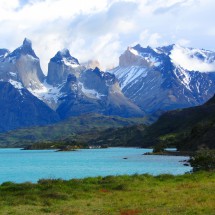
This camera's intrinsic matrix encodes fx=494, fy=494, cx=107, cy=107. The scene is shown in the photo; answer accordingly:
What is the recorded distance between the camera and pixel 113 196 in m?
49.9

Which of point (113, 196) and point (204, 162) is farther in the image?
point (204, 162)

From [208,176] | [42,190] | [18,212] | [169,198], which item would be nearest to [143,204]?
[169,198]

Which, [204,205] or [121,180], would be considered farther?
[121,180]

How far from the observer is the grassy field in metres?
40.5

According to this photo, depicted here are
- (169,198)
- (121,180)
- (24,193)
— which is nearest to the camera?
(169,198)

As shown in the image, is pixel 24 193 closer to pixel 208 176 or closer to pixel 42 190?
pixel 42 190

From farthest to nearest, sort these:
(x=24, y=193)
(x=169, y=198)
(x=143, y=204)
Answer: (x=24, y=193), (x=169, y=198), (x=143, y=204)

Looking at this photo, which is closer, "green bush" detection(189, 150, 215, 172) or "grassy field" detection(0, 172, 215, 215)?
"grassy field" detection(0, 172, 215, 215)

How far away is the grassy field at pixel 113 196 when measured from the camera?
40.5 meters

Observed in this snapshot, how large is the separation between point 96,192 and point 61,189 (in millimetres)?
3867

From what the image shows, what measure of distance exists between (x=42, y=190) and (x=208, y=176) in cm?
2462

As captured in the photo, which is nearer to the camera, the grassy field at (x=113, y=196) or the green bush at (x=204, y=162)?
the grassy field at (x=113, y=196)

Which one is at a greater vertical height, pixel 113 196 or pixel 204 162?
pixel 204 162

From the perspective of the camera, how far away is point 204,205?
132 feet
